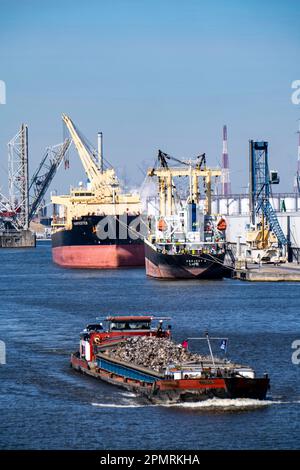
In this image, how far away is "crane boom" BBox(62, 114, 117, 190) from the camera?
112375 mm

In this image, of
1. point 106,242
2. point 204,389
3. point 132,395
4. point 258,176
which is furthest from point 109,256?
point 204,389

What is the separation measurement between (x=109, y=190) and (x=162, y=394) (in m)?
80.1

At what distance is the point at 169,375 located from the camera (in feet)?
99.5

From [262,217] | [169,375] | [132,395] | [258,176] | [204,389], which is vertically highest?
[258,176]

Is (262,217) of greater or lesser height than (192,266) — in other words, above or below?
above

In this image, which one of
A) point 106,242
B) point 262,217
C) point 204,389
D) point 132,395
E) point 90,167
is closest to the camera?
point 204,389

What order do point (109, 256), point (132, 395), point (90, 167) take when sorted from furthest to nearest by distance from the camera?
point (90, 167) < point (109, 256) < point (132, 395)

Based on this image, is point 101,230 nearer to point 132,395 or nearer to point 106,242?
point 106,242

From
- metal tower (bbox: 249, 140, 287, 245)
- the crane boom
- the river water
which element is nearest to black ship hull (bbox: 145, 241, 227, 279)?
the river water

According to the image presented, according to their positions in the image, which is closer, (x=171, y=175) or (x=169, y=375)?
(x=169, y=375)

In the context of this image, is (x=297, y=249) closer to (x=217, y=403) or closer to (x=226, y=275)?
(x=226, y=275)

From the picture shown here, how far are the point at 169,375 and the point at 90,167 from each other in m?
90.4

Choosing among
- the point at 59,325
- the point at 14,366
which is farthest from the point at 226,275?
the point at 14,366

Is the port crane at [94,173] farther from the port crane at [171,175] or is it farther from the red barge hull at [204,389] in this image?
the red barge hull at [204,389]
